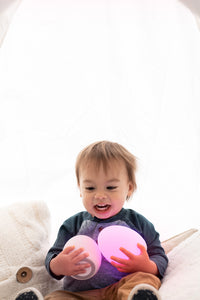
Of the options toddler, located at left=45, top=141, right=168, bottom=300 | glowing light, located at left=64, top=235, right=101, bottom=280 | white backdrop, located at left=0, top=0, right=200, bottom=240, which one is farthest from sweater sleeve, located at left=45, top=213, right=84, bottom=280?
white backdrop, located at left=0, top=0, right=200, bottom=240

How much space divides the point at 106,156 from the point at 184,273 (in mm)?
412

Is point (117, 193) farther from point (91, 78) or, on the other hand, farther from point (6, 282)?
point (91, 78)

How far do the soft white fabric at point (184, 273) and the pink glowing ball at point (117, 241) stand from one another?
0.42 feet

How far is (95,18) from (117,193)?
70 cm

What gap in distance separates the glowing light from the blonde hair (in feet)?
0.75

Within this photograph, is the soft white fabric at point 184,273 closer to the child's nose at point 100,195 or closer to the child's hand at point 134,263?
the child's hand at point 134,263

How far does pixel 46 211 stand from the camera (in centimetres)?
114

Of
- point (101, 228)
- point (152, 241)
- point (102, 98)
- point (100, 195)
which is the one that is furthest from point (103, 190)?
point (102, 98)

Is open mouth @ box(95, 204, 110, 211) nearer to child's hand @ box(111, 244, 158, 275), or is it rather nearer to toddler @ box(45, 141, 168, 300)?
toddler @ box(45, 141, 168, 300)

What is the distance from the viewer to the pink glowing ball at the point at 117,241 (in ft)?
2.94

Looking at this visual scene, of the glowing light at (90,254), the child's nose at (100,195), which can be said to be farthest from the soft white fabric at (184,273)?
the child's nose at (100,195)

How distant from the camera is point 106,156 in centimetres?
100

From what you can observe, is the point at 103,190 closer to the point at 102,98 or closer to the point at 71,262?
the point at 71,262

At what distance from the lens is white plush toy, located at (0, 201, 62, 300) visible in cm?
93
